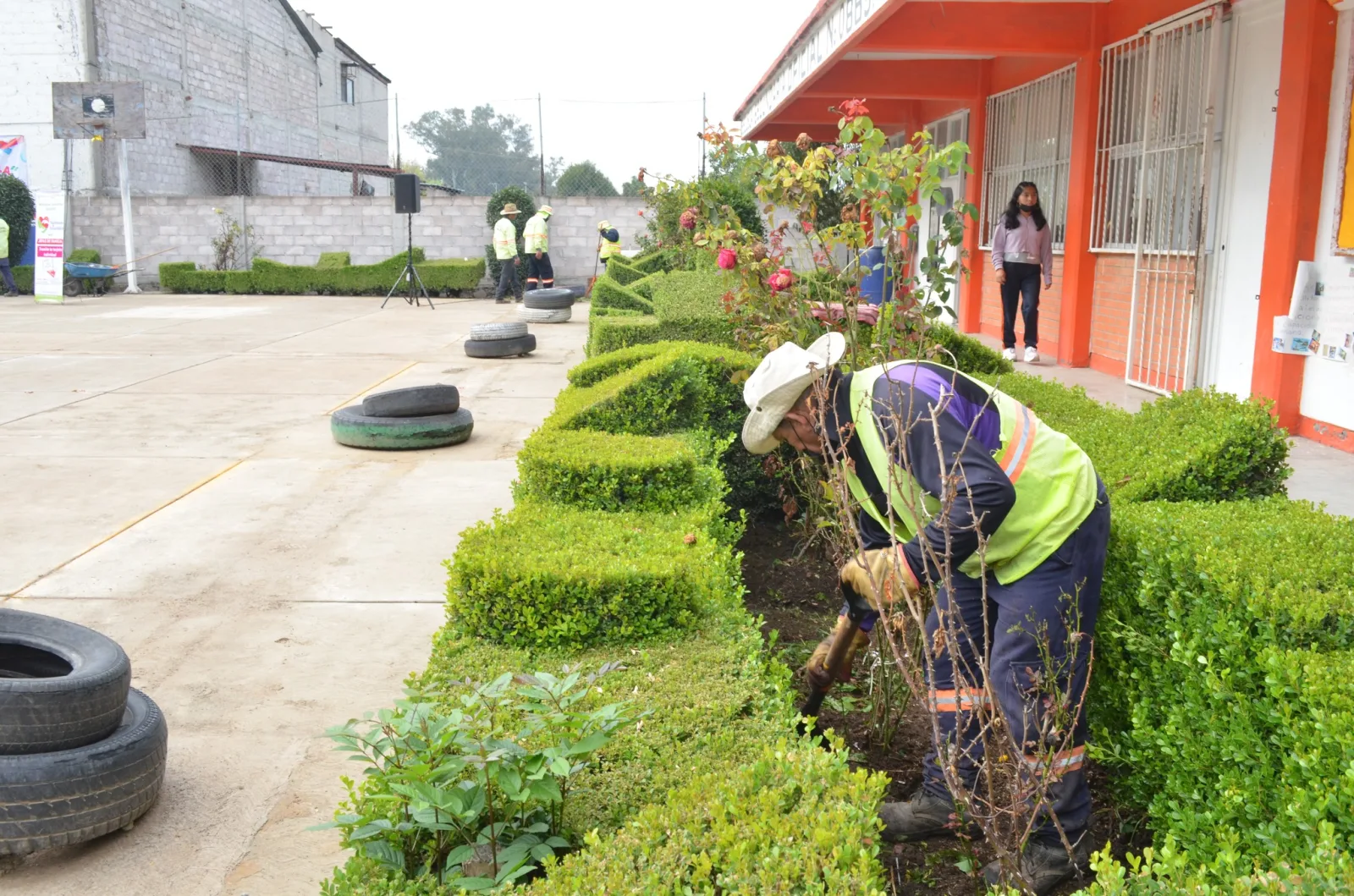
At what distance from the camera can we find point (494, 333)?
1391 centimetres

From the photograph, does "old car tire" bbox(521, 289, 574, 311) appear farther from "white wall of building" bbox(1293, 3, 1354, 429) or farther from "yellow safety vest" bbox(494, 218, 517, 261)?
"white wall of building" bbox(1293, 3, 1354, 429)

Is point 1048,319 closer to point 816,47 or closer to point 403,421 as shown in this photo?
point 816,47

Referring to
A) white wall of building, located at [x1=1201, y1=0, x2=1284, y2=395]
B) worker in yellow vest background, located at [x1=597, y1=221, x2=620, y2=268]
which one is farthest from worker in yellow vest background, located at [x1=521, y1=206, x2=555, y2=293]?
white wall of building, located at [x1=1201, y1=0, x2=1284, y2=395]

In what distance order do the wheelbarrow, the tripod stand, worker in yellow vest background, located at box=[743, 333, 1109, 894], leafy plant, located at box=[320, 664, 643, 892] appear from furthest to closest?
the wheelbarrow
the tripod stand
worker in yellow vest background, located at box=[743, 333, 1109, 894]
leafy plant, located at box=[320, 664, 643, 892]

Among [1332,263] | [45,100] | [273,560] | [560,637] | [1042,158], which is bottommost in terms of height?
[273,560]

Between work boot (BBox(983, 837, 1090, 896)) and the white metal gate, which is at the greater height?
the white metal gate

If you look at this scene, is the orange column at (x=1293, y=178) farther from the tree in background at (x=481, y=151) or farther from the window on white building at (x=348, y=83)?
the window on white building at (x=348, y=83)

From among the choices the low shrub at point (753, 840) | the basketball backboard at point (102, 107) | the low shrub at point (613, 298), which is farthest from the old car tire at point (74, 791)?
the basketball backboard at point (102, 107)

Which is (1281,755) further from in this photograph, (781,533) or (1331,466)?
(1331,466)

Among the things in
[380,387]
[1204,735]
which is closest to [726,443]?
[1204,735]

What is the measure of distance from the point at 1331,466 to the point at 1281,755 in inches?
187

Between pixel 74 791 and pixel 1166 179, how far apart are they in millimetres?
8553

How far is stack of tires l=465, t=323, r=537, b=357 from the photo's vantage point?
1388 cm

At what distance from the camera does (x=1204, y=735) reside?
2.56m
